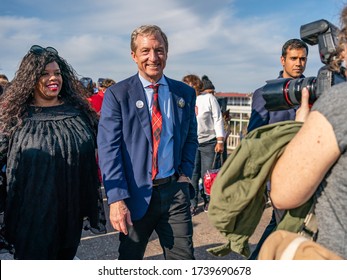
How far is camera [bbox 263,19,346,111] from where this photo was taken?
1470 mm

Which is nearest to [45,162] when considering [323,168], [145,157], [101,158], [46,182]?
[46,182]

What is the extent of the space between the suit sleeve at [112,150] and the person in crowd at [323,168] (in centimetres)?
118

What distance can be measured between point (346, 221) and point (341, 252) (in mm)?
110

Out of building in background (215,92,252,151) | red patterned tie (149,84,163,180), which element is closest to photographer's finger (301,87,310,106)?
red patterned tie (149,84,163,180)

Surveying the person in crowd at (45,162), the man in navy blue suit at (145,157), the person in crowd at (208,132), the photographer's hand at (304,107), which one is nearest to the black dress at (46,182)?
the person in crowd at (45,162)

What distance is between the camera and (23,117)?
2535 millimetres

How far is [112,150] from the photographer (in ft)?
7.63

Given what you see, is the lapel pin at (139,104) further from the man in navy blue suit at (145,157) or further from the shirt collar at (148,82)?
the shirt collar at (148,82)

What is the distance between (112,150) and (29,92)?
79cm

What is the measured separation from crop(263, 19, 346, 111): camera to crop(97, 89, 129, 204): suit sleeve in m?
0.97

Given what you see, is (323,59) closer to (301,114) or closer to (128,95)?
(301,114)

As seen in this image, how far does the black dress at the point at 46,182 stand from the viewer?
2447mm

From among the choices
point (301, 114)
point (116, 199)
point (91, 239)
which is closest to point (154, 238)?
point (91, 239)
